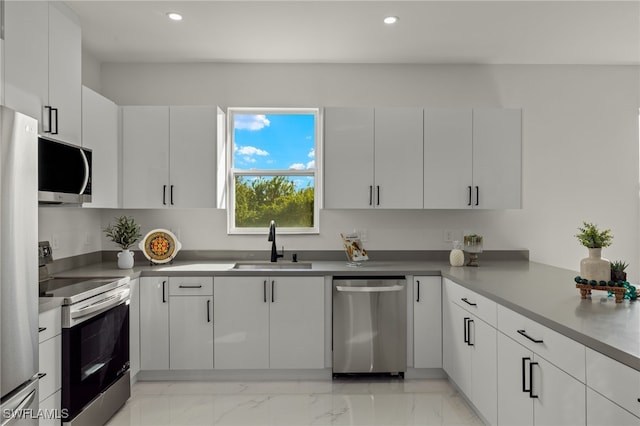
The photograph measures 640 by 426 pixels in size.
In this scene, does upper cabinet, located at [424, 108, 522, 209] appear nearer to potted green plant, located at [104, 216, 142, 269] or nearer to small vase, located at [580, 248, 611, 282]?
small vase, located at [580, 248, 611, 282]

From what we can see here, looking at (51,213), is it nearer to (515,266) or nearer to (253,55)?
(253,55)

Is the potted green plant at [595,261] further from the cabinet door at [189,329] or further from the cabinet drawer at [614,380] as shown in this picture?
the cabinet door at [189,329]

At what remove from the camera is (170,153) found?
3.60 metres

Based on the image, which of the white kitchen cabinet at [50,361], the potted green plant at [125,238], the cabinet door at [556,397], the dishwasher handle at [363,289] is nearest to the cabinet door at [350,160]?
the dishwasher handle at [363,289]

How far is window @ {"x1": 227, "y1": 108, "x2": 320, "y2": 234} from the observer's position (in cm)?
402

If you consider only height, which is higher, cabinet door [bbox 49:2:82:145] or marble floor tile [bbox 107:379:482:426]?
cabinet door [bbox 49:2:82:145]

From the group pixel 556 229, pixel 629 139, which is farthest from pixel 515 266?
pixel 629 139

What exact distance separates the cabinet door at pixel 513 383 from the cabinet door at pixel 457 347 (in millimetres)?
501

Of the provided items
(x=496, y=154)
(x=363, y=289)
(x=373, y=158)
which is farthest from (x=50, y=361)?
(x=496, y=154)

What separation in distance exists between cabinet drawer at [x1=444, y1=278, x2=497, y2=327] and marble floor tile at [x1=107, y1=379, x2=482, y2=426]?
69 cm

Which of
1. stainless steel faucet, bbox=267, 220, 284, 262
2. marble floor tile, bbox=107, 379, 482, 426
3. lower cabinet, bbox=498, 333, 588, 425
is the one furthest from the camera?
stainless steel faucet, bbox=267, 220, 284, 262

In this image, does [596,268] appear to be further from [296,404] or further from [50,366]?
[50,366]

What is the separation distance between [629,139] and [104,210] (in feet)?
15.7

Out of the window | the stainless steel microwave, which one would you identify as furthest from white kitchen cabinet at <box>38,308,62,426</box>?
the window
